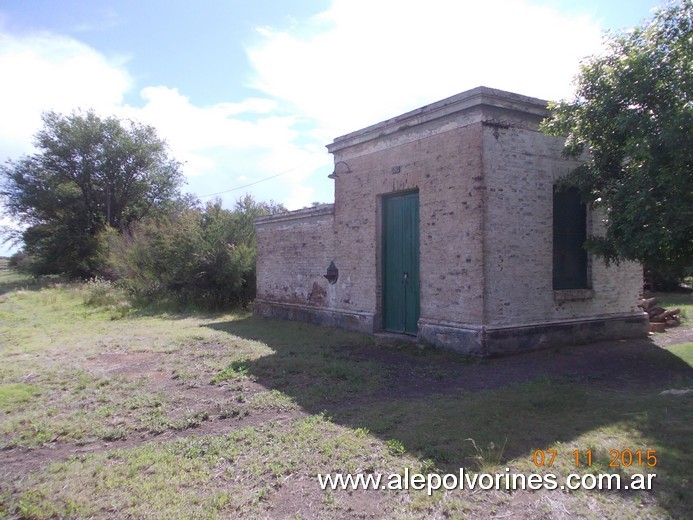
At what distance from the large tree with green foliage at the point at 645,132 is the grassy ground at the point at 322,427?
77.2 inches

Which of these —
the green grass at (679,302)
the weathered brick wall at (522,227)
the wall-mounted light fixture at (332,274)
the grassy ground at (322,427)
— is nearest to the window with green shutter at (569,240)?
the weathered brick wall at (522,227)

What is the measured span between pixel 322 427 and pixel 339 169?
7528 millimetres

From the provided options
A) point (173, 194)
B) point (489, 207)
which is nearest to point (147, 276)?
point (489, 207)

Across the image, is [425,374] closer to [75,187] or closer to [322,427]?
[322,427]

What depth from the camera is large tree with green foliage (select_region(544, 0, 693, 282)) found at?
605cm

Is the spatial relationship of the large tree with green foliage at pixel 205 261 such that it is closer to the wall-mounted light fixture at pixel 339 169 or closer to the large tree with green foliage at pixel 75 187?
the wall-mounted light fixture at pixel 339 169

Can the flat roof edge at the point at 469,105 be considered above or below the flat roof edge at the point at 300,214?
above

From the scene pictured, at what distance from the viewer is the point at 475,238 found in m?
7.97

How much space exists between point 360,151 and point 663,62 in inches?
231

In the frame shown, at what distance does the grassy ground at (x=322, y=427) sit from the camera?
11.3ft

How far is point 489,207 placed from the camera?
26.2ft

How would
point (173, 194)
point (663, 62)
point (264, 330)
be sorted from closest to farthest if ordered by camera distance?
point (663, 62) → point (264, 330) → point (173, 194)

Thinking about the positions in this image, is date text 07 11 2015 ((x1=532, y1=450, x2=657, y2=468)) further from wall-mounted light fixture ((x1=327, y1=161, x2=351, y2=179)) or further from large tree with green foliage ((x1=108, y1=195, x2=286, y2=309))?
large tree with green foliage ((x1=108, y1=195, x2=286, y2=309))

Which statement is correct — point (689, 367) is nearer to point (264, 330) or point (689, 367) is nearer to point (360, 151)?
point (360, 151)
